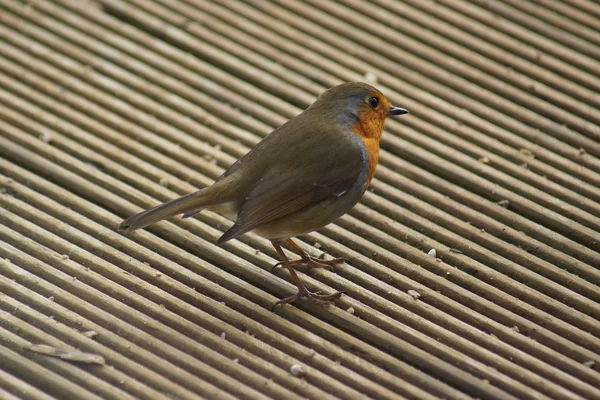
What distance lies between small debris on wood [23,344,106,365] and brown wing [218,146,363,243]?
826 millimetres

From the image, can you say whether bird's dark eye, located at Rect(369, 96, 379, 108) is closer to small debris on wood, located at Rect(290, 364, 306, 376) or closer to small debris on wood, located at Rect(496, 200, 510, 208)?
small debris on wood, located at Rect(496, 200, 510, 208)

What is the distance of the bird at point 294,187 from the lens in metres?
3.57

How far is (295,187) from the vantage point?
12.0 ft

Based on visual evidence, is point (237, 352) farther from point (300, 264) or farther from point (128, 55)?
point (128, 55)

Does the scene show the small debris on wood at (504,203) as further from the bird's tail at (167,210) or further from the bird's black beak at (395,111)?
the bird's tail at (167,210)

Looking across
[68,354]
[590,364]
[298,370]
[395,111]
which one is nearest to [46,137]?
[68,354]

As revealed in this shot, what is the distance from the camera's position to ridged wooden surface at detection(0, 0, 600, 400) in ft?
10.6

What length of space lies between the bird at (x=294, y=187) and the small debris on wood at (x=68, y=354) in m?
0.59

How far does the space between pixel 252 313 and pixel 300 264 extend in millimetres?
421

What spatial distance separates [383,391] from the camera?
3160 mm

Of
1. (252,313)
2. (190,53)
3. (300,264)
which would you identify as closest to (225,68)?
(190,53)

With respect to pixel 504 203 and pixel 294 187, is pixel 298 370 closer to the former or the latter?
pixel 294 187

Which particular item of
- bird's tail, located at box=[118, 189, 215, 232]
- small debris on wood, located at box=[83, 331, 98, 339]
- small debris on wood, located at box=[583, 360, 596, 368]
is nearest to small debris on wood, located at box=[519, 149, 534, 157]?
small debris on wood, located at box=[583, 360, 596, 368]

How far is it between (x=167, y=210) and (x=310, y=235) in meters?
0.79
